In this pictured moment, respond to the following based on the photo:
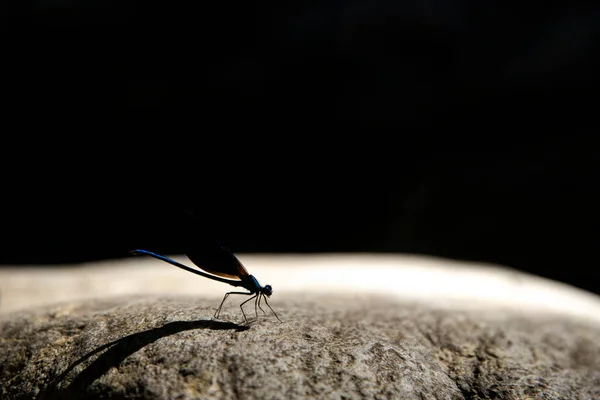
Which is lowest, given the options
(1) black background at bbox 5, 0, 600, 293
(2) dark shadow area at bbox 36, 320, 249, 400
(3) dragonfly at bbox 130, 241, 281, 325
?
(2) dark shadow area at bbox 36, 320, 249, 400

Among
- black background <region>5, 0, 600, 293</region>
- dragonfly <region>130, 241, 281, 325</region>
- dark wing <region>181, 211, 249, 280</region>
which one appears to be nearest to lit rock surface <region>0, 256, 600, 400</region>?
dragonfly <region>130, 241, 281, 325</region>

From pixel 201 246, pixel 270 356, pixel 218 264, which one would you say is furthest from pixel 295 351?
pixel 201 246

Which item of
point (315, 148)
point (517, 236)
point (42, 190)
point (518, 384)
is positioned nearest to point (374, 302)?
point (518, 384)

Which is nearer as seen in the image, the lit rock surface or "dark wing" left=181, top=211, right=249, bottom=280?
the lit rock surface

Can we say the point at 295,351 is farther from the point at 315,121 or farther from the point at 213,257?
the point at 315,121

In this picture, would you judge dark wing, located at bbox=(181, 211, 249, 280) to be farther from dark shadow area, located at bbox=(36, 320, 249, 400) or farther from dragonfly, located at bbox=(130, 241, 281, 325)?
dark shadow area, located at bbox=(36, 320, 249, 400)

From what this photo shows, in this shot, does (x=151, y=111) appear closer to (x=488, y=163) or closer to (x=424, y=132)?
(x=424, y=132)
